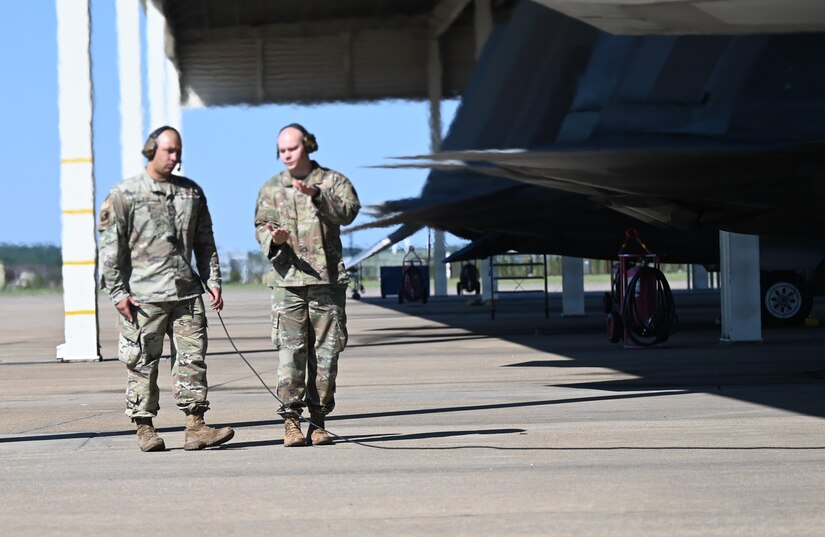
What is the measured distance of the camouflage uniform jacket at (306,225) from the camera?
9.00 meters

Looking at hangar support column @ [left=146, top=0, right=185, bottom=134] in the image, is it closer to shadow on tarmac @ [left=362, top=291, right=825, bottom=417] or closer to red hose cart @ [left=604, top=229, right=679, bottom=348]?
shadow on tarmac @ [left=362, top=291, right=825, bottom=417]

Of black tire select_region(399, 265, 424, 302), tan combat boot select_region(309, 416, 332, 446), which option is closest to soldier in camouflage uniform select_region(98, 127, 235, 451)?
tan combat boot select_region(309, 416, 332, 446)

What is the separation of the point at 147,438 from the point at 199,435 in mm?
357

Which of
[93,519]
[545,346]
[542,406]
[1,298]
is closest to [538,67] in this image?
[545,346]

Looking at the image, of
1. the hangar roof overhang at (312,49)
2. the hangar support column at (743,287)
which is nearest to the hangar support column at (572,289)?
the hangar support column at (743,287)

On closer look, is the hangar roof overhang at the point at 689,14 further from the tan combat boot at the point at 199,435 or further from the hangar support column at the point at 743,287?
the hangar support column at the point at 743,287

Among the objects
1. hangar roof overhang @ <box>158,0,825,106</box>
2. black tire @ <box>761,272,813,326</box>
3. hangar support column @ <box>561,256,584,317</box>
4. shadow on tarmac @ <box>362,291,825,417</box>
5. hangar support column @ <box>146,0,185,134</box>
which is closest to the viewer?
shadow on tarmac @ <box>362,291,825,417</box>

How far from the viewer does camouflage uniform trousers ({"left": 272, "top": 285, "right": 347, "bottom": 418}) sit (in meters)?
9.08

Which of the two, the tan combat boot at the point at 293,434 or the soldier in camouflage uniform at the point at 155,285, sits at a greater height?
the soldier in camouflage uniform at the point at 155,285

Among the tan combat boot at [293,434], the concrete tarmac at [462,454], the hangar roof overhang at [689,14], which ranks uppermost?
the hangar roof overhang at [689,14]

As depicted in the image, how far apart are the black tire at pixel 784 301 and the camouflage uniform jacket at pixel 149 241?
14.7 metres

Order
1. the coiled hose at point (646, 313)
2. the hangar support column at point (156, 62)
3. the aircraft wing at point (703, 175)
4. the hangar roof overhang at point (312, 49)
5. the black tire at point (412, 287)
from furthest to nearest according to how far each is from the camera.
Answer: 1. the hangar roof overhang at point (312, 49)
2. the black tire at point (412, 287)
3. the hangar support column at point (156, 62)
4. the coiled hose at point (646, 313)
5. the aircraft wing at point (703, 175)

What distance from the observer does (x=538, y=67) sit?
26125 millimetres

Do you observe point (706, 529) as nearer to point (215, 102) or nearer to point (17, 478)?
point (17, 478)
